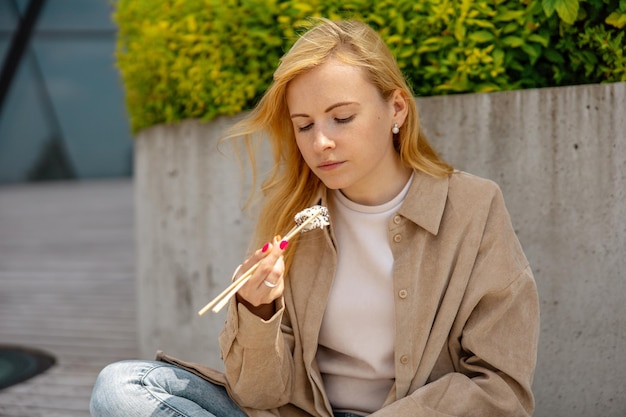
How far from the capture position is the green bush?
2.65m

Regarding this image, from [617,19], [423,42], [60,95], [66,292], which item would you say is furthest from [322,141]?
[60,95]

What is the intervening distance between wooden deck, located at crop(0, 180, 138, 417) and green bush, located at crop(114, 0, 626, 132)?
1449 mm

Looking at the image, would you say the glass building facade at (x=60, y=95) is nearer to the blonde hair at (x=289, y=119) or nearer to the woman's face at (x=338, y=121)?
the blonde hair at (x=289, y=119)

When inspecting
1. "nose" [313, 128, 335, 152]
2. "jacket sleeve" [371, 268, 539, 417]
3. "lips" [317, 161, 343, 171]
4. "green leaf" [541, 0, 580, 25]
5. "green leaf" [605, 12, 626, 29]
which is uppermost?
"green leaf" [541, 0, 580, 25]

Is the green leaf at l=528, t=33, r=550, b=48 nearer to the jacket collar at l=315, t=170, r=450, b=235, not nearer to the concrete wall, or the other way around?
the concrete wall

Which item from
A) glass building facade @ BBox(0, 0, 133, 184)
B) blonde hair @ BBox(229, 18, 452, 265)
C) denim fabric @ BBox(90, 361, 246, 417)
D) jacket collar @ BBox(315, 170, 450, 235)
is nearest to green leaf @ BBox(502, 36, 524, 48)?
blonde hair @ BBox(229, 18, 452, 265)

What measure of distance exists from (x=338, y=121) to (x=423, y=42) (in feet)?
2.88

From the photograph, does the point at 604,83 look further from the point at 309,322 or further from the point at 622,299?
the point at 309,322

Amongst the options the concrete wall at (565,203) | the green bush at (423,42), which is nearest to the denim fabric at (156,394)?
the concrete wall at (565,203)

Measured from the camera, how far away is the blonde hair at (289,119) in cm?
203

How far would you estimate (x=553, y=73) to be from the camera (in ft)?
9.08

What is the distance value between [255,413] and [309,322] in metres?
Answer: 0.27

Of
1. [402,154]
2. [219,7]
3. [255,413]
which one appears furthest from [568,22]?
[255,413]

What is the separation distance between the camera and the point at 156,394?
1.95 meters
